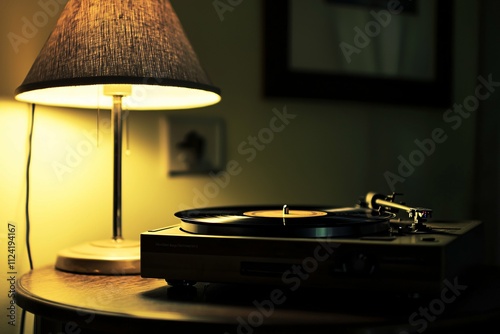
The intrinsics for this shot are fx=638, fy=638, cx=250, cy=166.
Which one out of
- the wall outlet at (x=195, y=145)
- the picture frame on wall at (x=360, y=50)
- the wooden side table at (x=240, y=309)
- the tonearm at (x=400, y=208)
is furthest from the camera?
the picture frame on wall at (x=360, y=50)

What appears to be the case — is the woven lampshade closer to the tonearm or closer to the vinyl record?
the vinyl record

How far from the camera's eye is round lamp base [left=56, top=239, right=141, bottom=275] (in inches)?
39.8

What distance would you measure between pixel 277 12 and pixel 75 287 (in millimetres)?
809

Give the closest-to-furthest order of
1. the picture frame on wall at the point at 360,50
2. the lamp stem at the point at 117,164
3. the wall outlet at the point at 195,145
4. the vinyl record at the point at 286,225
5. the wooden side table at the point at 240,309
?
the wooden side table at the point at 240,309, the vinyl record at the point at 286,225, the lamp stem at the point at 117,164, the wall outlet at the point at 195,145, the picture frame on wall at the point at 360,50

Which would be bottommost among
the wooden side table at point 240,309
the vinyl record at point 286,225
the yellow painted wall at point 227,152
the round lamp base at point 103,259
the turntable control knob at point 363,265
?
the wooden side table at point 240,309

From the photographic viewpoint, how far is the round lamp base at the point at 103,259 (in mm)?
1012

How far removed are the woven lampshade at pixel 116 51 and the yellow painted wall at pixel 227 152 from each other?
0.52 feet

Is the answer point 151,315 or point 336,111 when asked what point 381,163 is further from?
point 151,315

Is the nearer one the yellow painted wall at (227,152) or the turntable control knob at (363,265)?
the turntable control knob at (363,265)

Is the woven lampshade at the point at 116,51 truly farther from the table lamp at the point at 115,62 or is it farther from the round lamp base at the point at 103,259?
the round lamp base at the point at 103,259

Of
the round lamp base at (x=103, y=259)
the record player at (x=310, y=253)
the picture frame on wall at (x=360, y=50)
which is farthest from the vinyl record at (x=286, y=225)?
the picture frame on wall at (x=360, y=50)

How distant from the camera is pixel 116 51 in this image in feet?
3.12

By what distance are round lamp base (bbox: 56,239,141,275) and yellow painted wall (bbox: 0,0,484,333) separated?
0.17 m

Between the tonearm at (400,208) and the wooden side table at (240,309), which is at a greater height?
the tonearm at (400,208)
